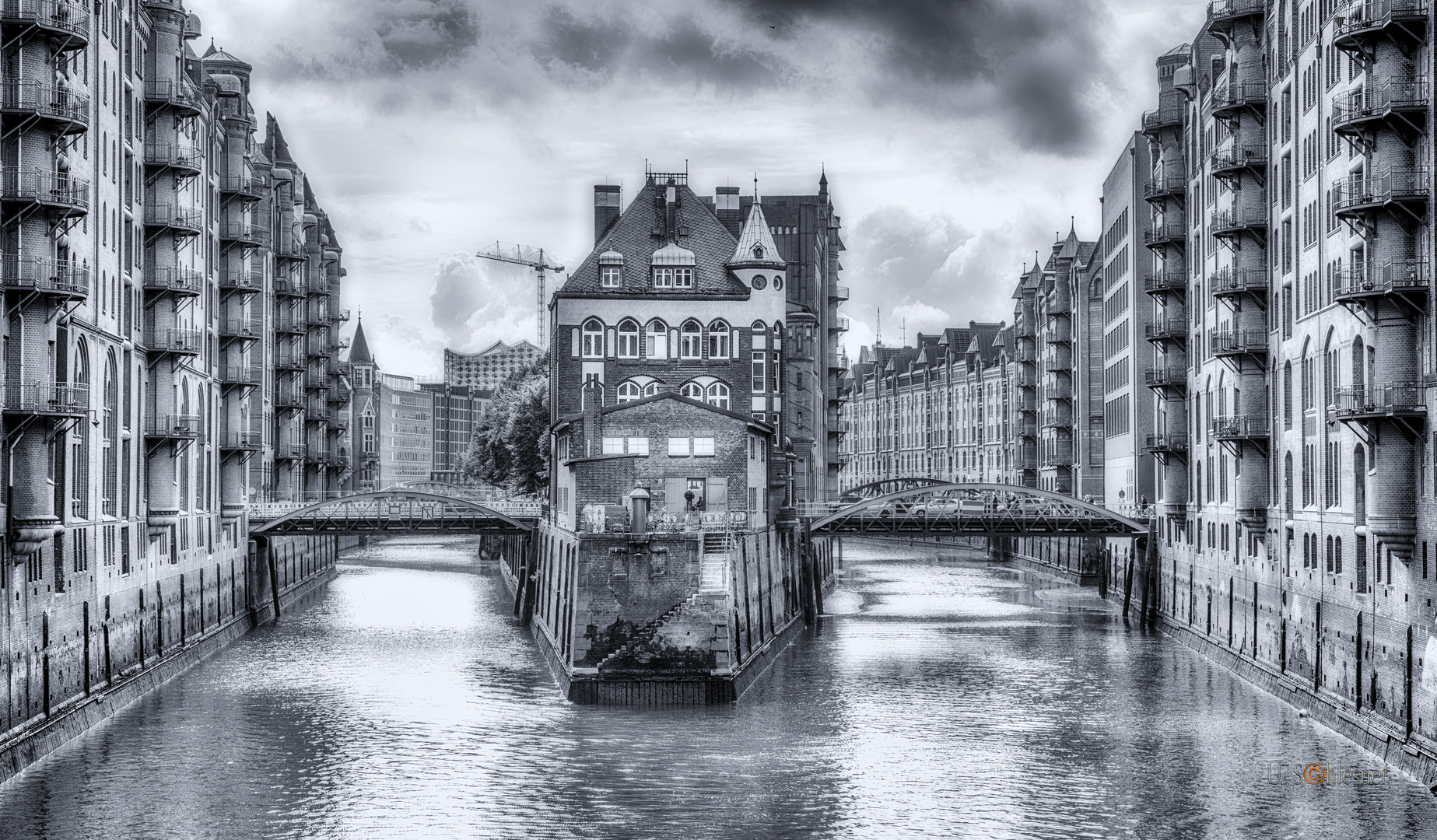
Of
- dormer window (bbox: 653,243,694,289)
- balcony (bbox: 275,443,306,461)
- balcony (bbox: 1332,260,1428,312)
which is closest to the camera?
balcony (bbox: 1332,260,1428,312)

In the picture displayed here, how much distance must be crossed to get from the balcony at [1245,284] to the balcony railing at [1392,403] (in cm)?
1498

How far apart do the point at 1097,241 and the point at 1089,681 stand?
54243 millimetres

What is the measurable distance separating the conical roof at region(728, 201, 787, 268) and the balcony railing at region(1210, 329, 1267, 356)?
26.8m

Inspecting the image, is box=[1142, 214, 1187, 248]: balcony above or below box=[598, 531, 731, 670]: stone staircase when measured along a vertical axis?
above

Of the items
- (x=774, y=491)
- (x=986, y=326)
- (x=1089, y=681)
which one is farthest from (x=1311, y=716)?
(x=986, y=326)

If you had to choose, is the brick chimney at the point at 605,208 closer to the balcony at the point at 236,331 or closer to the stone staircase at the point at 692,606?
the balcony at the point at 236,331

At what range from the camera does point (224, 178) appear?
72.4m

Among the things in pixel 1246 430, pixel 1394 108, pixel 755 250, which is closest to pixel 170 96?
pixel 755 250

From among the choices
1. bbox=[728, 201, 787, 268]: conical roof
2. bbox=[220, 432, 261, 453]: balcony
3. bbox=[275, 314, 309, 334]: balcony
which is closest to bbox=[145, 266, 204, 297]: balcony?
bbox=[220, 432, 261, 453]: balcony

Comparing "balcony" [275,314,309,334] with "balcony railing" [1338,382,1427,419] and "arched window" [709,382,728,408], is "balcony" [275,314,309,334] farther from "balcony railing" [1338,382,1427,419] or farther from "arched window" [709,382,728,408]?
"balcony railing" [1338,382,1427,419]

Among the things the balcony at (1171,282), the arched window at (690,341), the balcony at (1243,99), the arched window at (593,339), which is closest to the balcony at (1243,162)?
the balcony at (1243,99)

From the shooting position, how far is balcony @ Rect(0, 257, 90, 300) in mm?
41094

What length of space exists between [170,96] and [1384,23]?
36.5 metres

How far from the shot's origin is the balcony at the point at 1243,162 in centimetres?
5709
